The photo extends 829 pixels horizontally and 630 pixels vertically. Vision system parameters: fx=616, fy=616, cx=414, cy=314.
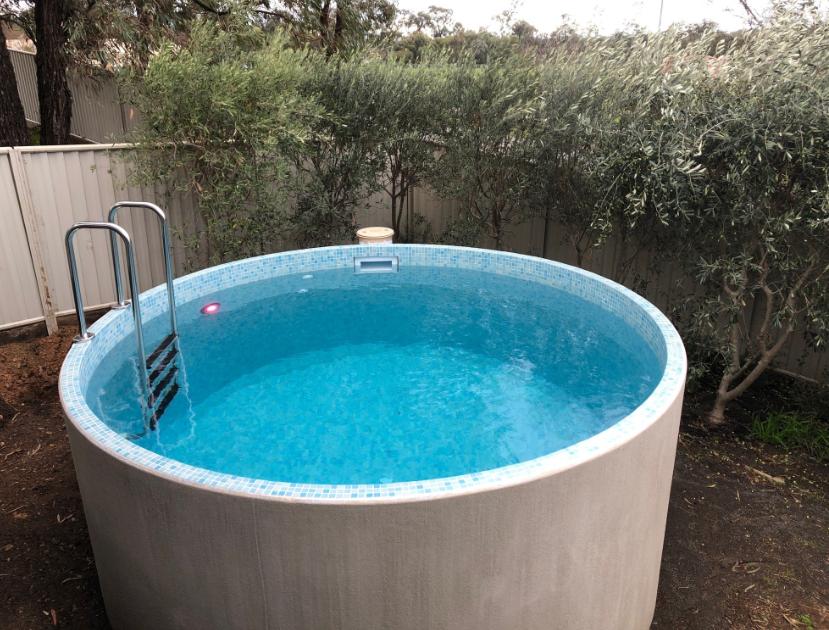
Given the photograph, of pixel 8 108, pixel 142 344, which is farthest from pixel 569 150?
pixel 8 108

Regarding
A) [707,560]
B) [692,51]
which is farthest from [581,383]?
[692,51]

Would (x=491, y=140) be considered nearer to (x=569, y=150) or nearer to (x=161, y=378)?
(x=569, y=150)

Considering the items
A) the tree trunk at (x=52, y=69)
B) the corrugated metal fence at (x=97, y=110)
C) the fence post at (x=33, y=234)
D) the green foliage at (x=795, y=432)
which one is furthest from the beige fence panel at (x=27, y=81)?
the green foliage at (x=795, y=432)

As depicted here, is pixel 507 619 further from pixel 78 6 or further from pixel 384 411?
pixel 78 6

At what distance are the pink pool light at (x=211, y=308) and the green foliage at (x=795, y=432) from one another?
437 cm

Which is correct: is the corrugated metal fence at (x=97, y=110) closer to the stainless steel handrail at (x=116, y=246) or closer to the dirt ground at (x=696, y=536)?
the stainless steel handrail at (x=116, y=246)

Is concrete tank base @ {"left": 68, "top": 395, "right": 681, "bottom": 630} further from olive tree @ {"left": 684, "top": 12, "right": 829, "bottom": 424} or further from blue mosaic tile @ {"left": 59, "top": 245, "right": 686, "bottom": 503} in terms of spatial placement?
olive tree @ {"left": 684, "top": 12, "right": 829, "bottom": 424}

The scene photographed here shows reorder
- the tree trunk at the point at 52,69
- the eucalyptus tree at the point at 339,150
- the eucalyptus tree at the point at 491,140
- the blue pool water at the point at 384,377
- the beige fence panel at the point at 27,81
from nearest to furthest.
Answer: the blue pool water at the point at 384,377 → the eucalyptus tree at the point at 491,140 → the eucalyptus tree at the point at 339,150 → the tree trunk at the point at 52,69 → the beige fence panel at the point at 27,81

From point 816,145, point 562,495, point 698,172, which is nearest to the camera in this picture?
point 562,495

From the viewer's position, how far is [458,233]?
279 inches

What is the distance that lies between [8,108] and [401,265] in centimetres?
434

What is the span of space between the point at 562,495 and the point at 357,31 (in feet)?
34.9

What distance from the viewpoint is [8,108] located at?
20.7ft

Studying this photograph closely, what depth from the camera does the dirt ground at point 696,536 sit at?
297 centimetres
